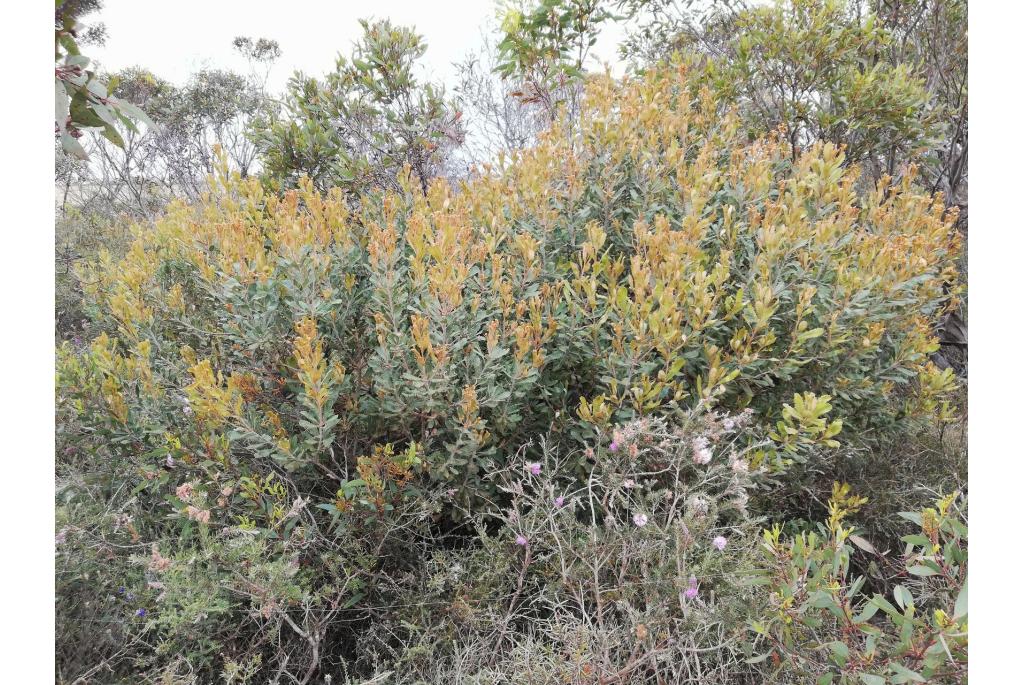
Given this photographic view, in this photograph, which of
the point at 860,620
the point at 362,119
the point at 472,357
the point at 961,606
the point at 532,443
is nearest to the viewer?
the point at 961,606

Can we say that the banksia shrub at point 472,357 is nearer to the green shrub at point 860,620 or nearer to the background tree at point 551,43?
the green shrub at point 860,620

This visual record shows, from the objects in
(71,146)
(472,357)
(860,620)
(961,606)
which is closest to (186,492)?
(472,357)

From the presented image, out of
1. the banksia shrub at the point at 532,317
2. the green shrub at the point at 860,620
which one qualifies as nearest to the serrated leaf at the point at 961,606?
the green shrub at the point at 860,620

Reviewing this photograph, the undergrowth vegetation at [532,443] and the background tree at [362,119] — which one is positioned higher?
the background tree at [362,119]

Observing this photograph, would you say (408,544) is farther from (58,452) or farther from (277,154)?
(277,154)

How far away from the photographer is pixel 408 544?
2.21 m

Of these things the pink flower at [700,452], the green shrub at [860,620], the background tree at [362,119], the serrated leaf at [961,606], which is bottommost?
the green shrub at [860,620]

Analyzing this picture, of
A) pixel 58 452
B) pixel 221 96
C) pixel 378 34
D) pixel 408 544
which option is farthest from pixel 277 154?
pixel 221 96

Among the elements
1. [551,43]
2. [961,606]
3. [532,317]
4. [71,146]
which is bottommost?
[961,606]

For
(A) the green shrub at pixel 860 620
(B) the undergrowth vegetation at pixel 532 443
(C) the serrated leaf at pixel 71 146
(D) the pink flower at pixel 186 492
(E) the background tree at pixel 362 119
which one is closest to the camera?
(C) the serrated leaf at pixel 71 146

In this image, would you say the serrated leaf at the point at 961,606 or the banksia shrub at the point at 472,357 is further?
the banksia shrub at the point at 472,357

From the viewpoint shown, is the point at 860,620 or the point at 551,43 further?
the point at 551,43

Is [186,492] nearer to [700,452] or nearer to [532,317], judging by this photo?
[532,317]

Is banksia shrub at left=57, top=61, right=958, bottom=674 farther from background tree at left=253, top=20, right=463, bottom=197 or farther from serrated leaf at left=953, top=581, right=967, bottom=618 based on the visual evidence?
background tree at left=253, top=20, right=463, bottom=197
